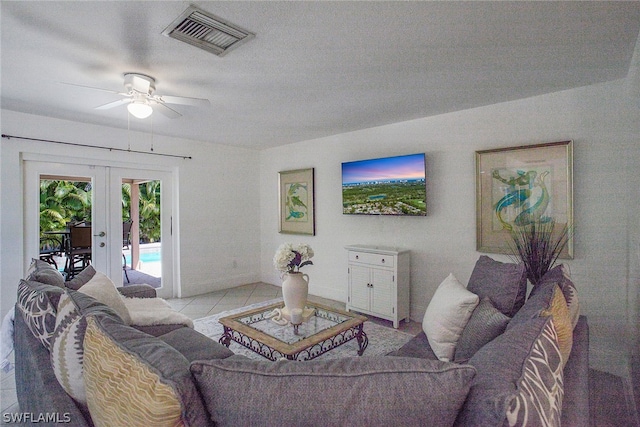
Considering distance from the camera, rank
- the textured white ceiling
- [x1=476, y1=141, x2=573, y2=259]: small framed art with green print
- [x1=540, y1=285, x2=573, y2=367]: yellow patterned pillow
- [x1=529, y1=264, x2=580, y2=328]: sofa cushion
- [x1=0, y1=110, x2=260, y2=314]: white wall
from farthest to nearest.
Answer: [x1=0, y1=110, x2=260, y2=314]: white wall → [x1=476, y1=141, x2=573, y2=259]: small framed art with green print → the textured white ceiling → [x1=529, y1=264, x2=580, y2=328]: sofa cushion → [x1=540, y1=285, x2=573, y2=367]: yellow patterned pillow

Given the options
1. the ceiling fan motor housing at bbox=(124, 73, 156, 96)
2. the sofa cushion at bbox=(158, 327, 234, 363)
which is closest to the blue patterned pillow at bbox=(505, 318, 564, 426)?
the sofa cushion at bbox=(158, 327, 234, 363)

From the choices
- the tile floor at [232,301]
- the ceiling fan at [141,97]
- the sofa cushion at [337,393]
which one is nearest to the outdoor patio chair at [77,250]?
the tile floor at [232,301]

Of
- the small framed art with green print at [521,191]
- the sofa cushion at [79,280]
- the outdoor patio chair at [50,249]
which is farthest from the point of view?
the outdoor patio chair at [50,249]

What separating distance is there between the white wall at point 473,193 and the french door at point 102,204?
2021mm

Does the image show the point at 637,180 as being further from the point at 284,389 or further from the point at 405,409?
the point at 284,389

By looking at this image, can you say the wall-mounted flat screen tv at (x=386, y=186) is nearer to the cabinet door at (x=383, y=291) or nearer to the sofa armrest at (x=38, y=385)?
the cabinet door at (x=383, y=291)

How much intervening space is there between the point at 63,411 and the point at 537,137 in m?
3.63

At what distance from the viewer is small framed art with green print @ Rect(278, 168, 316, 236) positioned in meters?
4.78

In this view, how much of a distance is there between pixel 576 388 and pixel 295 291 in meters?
1.81

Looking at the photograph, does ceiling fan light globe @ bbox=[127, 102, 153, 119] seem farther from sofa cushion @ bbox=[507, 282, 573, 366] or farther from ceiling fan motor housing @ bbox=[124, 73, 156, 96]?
sofa cushion @ bbox=[507, 282, 573, 366]

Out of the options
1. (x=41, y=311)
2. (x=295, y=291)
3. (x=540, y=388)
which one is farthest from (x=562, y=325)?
(x=41, y=311)

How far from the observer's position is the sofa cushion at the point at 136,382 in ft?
2.35

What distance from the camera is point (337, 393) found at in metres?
0.72

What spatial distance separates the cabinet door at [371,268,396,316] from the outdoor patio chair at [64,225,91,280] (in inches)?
139
